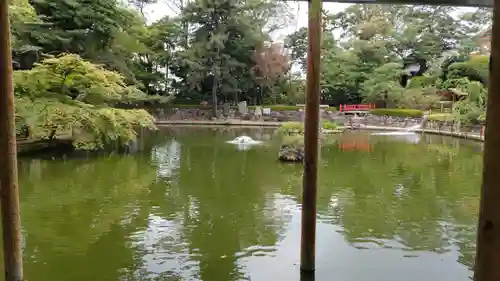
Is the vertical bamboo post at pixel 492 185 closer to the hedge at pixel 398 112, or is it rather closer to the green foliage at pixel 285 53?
the green foliage at pixel 285 53

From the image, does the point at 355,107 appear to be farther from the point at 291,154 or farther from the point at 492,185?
the point at 492,185

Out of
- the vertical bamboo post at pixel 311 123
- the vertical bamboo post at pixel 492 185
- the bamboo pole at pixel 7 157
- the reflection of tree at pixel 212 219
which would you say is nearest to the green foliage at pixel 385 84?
the reflection of tree at pixel 212 219

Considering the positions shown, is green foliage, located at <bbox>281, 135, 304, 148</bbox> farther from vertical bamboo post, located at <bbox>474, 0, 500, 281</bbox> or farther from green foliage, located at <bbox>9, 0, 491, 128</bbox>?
green foliage, located at <bbox>9, 0, 491, 128</bbox>

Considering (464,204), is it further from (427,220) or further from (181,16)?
(181,16)

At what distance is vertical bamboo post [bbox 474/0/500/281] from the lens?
1862mm

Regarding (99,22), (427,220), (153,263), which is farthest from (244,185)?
(99,22)

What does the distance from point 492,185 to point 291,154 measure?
1082 centimetres

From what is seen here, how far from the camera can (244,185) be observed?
957 centimetres

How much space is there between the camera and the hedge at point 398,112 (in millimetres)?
25312

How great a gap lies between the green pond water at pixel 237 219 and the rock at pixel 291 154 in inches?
19.1

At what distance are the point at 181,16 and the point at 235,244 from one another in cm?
2396

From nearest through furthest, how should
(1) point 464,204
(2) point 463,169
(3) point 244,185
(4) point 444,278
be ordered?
(4) point 444,278
(1) point 464,204
(3) point 244,185
(2) point 463,169

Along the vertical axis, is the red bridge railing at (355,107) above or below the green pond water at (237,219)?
above

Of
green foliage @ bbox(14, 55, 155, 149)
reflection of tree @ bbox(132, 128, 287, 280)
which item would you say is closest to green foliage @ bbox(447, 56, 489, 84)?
reflection of tree @ bbox(132, 128, 287, 280)
